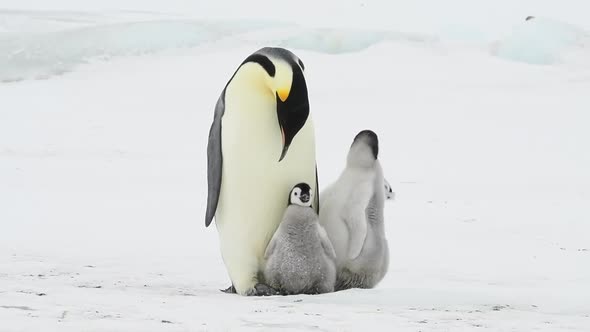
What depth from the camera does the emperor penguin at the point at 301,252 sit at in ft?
14.2

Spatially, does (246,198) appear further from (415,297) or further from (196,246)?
(196,246)

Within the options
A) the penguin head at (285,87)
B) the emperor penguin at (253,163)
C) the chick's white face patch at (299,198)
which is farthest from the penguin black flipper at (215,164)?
the chick's white face patch at (299,198)

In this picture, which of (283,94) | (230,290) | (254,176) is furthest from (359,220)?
(230,290)

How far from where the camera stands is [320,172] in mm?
10984

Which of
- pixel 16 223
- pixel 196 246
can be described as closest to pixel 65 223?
pixel 16 223

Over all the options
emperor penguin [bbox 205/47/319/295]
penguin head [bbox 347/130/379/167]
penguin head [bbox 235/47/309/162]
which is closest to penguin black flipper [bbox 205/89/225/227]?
emperor penguin [bbox 205/47/319/295]

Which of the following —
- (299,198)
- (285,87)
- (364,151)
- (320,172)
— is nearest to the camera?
(285,87)

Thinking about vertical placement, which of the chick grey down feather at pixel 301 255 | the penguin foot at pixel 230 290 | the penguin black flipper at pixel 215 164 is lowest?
the penguin foot at pixel 230 290

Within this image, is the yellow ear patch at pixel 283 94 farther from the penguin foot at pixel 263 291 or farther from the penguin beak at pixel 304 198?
the penguin foot at pixel 263 291

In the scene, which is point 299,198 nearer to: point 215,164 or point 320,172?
point 215,164

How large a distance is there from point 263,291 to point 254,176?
526 millimetres

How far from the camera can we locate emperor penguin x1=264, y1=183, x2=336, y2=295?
→ 433cm

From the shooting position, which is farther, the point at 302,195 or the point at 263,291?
the point at 263,291

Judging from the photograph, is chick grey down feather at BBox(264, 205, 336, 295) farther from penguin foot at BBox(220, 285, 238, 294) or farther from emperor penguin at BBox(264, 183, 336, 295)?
penguin foot at BBox(220, 285, 238, 294)
